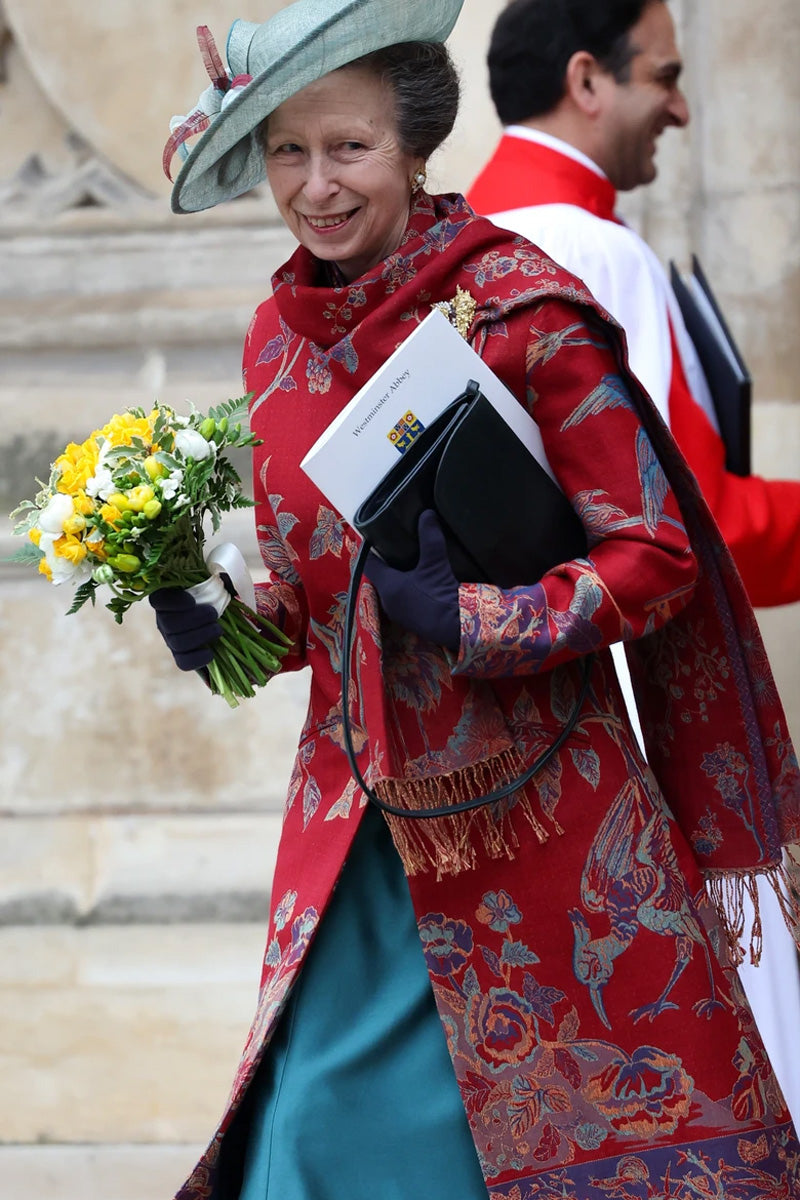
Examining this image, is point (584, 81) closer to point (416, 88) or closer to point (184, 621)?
point (416, 88)

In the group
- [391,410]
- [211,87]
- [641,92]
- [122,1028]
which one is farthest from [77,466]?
[122,1028]

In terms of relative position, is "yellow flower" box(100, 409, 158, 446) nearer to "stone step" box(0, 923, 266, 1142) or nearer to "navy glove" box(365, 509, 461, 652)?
"navy glove" box(365, 509, 461, 652)

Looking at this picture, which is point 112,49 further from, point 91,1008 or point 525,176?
point 91,1008

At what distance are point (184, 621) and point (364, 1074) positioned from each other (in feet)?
1.73

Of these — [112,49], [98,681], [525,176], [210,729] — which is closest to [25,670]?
[98,681]

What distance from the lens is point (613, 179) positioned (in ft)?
10.4

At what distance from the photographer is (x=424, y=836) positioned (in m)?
1.81

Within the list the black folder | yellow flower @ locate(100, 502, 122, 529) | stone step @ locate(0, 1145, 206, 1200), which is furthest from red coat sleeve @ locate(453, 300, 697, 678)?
stone step @ locate(0, 1145, 206, 1200)

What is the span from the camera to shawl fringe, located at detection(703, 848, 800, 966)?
1932 millimetres

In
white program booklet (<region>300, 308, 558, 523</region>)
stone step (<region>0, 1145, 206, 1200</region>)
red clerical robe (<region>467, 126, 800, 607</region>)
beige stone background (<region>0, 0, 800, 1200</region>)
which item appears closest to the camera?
white program booklet (<region>300, 308, 558, 523</region>)

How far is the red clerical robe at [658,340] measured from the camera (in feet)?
9.03

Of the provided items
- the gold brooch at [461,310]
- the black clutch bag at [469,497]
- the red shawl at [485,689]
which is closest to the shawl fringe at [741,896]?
the red shawl at [485,689]

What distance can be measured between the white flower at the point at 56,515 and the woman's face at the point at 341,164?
1.31 feet

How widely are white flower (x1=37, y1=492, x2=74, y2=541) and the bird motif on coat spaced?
2.14ft
